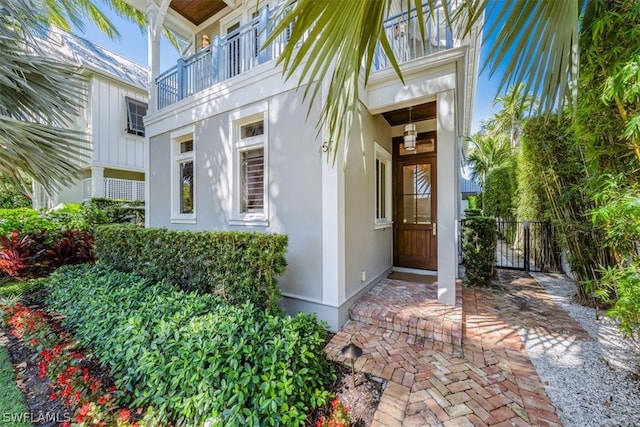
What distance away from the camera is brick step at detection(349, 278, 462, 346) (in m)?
3.51

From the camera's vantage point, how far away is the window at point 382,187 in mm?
5609

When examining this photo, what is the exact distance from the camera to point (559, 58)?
187cm

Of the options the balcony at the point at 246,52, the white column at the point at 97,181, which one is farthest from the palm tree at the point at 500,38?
the white column at the point at 97,181

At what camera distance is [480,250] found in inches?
223

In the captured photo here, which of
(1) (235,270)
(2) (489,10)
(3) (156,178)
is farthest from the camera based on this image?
(3) (156,178)

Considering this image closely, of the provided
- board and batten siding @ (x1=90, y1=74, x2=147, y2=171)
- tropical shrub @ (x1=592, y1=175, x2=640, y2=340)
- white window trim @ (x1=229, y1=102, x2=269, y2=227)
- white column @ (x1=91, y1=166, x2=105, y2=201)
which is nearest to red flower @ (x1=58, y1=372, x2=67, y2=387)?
white window trim @ (x1=229, y1=102, x2=269, y2=227)

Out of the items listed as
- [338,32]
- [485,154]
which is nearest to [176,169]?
[338,32]

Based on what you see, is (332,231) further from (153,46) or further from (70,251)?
(70,251)

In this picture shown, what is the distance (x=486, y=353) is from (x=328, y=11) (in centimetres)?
401

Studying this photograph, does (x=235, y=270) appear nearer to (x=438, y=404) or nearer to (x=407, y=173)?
(x=438, y=404)

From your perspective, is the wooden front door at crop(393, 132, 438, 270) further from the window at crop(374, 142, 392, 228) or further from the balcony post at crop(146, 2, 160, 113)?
the balcony post at crop(146, 2, 160, 113)

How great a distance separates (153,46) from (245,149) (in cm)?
450

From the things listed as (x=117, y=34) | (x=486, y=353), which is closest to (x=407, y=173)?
(x=486, y=353)

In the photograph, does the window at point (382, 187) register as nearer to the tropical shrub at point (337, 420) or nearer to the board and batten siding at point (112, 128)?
the tropical shrub at point (337, 420)
